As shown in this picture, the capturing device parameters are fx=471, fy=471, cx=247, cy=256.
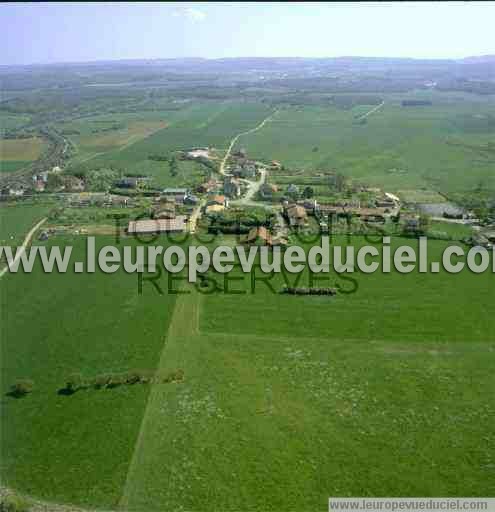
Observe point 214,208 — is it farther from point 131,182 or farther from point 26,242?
point 26,242

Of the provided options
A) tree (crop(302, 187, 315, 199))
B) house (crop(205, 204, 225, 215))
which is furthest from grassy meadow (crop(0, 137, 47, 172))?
tree (crop(302, 187, 315, 199))

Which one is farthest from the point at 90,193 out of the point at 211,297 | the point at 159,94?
the point at 159,94

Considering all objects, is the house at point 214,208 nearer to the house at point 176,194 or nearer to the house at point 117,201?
the house at point 176,194

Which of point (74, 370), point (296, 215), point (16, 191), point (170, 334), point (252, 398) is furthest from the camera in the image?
point (16, 191)

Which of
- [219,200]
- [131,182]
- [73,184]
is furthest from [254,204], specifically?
[73,184]

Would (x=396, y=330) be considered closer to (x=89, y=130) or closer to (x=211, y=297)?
(x=211, y=297)

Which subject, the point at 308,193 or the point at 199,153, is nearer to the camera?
the point at 308,193

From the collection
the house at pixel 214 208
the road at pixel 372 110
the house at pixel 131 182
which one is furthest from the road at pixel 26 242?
the road at pixel 372 110

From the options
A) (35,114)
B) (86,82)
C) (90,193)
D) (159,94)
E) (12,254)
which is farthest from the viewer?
(86,82)
